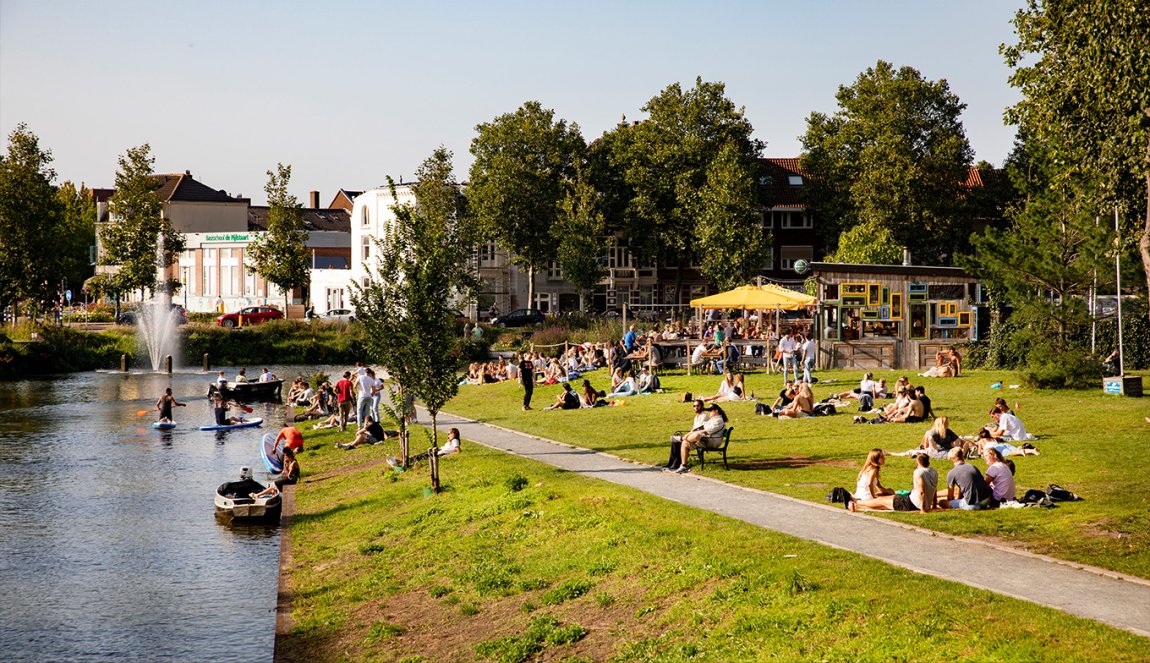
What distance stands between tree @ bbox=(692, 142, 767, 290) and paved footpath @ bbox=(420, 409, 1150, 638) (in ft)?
178

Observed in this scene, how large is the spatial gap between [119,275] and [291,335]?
17.7m

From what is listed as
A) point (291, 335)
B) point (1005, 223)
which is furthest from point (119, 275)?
point (1005, 223)

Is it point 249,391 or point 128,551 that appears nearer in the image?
point 128,551

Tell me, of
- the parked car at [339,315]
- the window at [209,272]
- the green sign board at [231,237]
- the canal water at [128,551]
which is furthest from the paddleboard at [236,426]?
the window at [209,272]

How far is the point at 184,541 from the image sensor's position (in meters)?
22.3

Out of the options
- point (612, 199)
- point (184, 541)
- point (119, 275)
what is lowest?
point (184, 541)

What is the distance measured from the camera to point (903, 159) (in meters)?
71.7

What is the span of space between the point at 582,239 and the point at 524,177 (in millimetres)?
7624

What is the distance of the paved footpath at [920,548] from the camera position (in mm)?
12281

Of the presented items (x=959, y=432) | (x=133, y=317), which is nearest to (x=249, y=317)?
(x=133, y=317)

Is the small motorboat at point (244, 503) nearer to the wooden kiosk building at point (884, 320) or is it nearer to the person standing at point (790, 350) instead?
the person standing at point (790, 350)

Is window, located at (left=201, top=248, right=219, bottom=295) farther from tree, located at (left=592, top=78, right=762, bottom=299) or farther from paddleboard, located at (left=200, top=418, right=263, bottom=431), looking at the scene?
paddleboard, located at (left=200, top=418, right=263, bottom=431)

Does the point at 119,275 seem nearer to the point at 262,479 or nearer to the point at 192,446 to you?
the point at 192,446

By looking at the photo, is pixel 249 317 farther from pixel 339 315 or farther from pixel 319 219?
pixel 319 219
